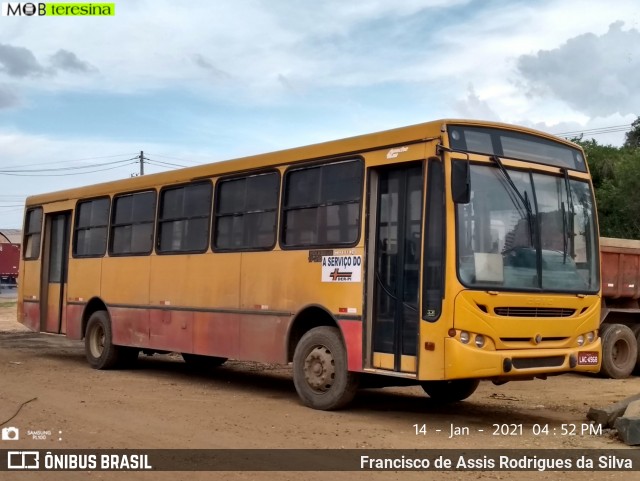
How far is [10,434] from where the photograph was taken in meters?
8.48

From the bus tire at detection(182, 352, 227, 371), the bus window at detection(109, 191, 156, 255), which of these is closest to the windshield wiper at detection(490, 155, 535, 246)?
the bus window at detection(109, 191, 156, 255)

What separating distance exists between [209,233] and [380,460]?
228 inches

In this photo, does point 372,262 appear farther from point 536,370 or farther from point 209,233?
point 209,233

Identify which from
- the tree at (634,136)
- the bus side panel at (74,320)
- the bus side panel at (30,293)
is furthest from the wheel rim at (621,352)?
the tree at (634,136)

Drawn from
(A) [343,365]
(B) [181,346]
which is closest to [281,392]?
(B) [181,346]

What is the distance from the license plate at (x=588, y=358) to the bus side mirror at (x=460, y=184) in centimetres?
231

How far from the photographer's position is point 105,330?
1483cm

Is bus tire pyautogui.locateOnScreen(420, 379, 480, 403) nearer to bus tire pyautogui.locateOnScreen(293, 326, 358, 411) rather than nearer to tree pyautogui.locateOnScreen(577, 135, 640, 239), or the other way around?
bus tire pyautogui.locateOnScreen(293, 326, 358, 411)

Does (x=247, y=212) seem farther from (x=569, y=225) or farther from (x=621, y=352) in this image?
(x=621, y=352)

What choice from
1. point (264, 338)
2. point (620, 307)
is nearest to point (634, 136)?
point (620, 307)

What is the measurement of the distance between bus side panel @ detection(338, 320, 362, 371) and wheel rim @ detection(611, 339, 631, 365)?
7.95 metres

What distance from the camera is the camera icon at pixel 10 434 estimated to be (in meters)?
8.28

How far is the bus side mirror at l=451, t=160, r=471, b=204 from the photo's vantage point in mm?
8594

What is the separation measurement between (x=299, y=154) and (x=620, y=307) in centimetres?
835
